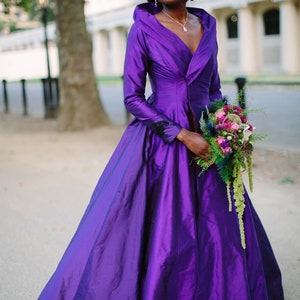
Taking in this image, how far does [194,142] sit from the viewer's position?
266 centimetres

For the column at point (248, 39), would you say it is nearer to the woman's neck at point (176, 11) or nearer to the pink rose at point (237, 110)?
the woman's neck at point (176, 11)

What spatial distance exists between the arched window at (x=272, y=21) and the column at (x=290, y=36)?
5.07 feet

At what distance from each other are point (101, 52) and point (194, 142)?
124 feet

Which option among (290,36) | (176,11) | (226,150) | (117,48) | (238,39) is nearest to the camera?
(226,150)

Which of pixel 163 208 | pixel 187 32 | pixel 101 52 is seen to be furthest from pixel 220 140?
pixel 101 52

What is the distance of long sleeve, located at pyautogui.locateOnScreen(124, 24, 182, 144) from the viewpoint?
272 centimetres

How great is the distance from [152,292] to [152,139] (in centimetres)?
78

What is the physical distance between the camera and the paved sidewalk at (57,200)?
406 centimetres

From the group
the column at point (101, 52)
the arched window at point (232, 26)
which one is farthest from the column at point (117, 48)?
the arched window at point (232, 26)

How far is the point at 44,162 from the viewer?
8188 millimetres

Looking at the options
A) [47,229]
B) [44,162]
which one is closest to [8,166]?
[44,162]

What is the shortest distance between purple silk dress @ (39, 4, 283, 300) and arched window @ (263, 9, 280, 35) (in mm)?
25106

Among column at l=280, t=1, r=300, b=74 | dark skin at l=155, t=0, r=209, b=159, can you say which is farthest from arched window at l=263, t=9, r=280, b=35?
dark skin at l=155, t=0, r=209, b=159

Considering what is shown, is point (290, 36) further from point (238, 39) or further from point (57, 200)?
point (57, 200)
